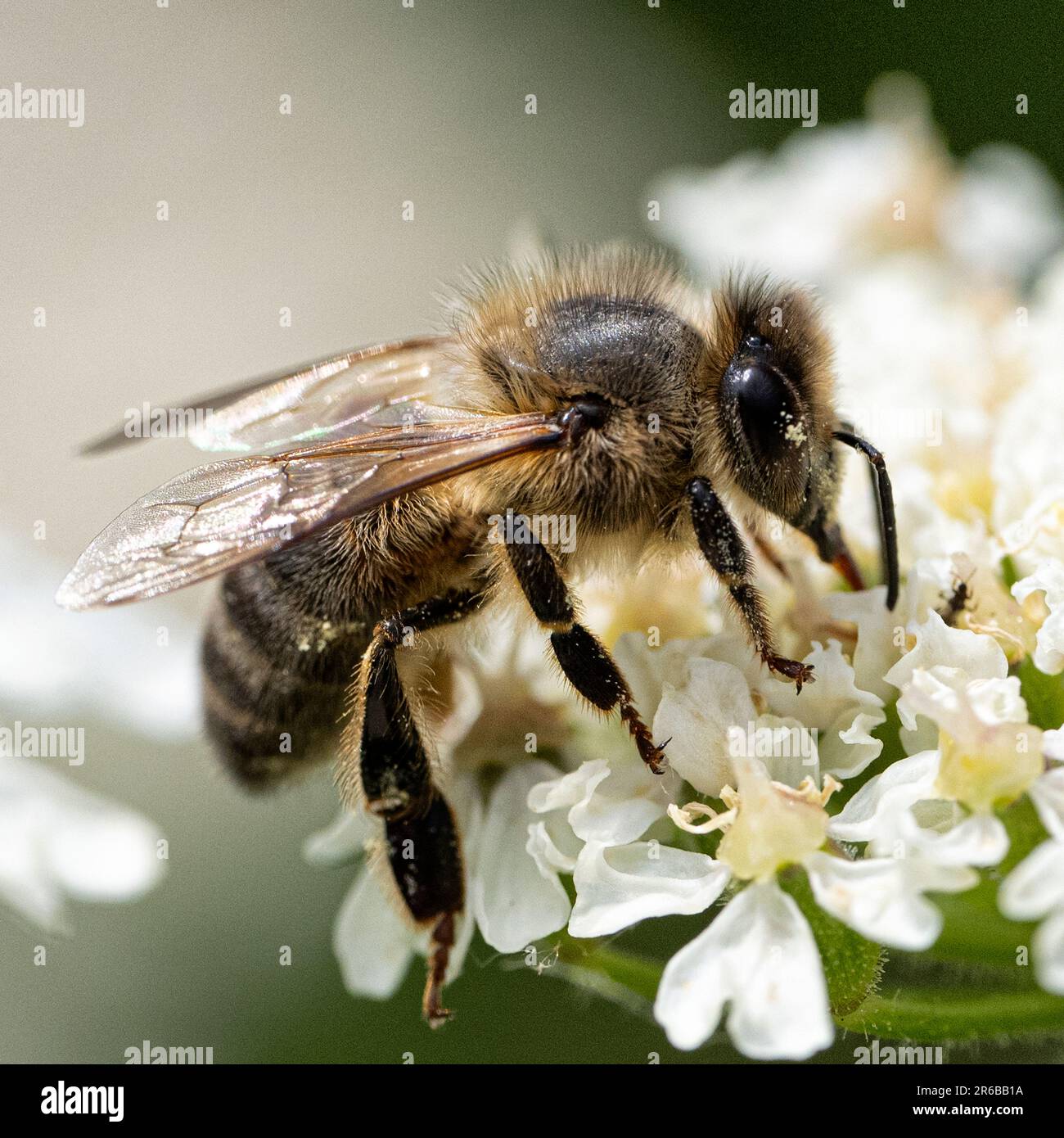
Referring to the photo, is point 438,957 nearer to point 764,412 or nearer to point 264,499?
point 264,499

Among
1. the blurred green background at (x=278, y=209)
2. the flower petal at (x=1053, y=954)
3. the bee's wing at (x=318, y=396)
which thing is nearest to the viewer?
→ the flower petal at (x=1053, y=954)

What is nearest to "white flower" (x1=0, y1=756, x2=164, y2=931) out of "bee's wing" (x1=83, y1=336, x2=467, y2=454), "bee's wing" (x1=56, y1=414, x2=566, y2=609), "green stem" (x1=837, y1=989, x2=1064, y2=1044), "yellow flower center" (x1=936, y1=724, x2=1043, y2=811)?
"bee's wing" (x1=83, y1=336, x2=467, y2=454)

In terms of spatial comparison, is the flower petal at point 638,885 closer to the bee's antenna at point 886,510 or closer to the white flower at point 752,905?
the white flower at point 752,905

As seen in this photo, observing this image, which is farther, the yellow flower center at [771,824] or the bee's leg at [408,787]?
the bee's leg at [408,787]

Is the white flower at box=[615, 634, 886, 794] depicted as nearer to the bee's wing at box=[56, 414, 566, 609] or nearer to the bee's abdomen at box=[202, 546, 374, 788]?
the bee's wing at box=[56, 414, 566, 609]

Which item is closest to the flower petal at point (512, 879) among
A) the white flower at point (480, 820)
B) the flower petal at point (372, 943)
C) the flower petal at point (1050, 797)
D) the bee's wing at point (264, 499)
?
the white flower at point (480, 820)

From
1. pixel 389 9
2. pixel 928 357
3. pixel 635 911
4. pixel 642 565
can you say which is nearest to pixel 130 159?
pixel 389 9

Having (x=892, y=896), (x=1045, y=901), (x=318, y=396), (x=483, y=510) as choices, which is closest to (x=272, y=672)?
(x=483, y=510)
